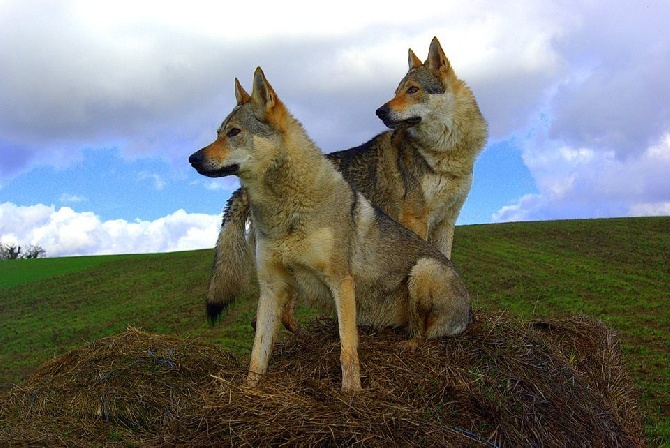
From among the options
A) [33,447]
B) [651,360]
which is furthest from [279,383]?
[651,360]

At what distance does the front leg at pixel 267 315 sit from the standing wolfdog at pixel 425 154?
2.64 meters

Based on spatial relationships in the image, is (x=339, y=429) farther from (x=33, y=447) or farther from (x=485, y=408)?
(x=33, y=447)

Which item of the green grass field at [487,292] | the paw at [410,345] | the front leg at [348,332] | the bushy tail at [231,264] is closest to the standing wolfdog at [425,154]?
the bushy tail at [231,264]

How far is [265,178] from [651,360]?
14497mm

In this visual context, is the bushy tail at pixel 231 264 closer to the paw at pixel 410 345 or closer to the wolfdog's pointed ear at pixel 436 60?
the paw at pixel 410 345

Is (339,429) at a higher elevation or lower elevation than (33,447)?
higher

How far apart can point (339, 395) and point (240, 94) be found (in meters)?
3.03

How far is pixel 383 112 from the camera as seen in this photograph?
28.0 ft

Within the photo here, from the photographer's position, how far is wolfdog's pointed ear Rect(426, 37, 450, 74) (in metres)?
8.87

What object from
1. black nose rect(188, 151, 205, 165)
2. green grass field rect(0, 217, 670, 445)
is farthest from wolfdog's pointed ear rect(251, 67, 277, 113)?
green grass field rect(0, 217, 670, 445)

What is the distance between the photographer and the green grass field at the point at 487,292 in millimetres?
19859

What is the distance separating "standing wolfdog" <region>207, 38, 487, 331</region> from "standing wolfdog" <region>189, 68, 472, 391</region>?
6.59ft

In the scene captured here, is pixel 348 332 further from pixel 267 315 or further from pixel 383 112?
pixel 383 112

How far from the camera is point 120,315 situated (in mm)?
27281
